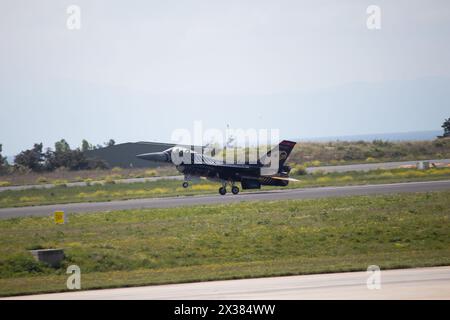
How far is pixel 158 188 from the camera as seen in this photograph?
189 feet

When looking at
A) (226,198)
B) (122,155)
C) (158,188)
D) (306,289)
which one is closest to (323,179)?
(158,188)

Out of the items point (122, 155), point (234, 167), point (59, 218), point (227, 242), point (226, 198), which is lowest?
point (227, 242)

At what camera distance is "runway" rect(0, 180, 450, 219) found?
42969 mm

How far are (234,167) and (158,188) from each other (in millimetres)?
10646

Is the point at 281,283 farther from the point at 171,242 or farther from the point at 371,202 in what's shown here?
the point at 371,202

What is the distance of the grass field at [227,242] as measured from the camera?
76.1 ft

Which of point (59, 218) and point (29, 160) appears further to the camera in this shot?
point (29, 160)

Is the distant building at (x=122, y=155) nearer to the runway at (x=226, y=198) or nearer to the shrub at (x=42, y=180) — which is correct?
the shrub at (x=42, y=180)

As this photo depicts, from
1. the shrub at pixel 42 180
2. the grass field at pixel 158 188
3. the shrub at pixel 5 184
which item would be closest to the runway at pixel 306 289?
the grass field at pixel 158 188

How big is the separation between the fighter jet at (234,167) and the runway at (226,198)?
1005mm

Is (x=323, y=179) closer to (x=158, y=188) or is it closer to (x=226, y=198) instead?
(x=158, y=188)

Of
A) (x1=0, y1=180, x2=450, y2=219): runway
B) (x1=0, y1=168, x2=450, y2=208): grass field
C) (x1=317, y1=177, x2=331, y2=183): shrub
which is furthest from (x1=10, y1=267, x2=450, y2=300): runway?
(x1=317, y1=177, x2=331, y2=183): shrub

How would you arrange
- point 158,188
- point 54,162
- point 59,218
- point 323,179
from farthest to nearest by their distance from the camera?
point 54,162, point 323,179, point 158,188, point 59,218
